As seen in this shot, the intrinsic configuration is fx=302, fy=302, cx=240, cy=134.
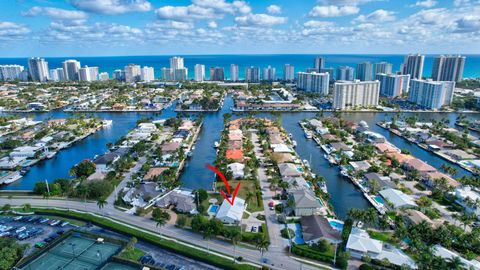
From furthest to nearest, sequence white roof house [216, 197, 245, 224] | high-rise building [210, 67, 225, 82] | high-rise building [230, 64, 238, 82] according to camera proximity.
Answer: high-rise building [210, 67, 225, 82] < high-rise building [230, 64, 238, 82] < white roof house [216, 197, 245, 224]

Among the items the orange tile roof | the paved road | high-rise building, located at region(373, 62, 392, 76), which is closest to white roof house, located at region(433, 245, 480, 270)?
the paved road

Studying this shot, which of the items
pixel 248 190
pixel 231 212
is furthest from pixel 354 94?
pixel 231 212

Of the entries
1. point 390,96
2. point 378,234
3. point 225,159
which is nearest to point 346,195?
point 378,234

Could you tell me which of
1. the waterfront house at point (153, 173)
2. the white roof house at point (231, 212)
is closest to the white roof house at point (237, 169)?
the white roof house at point (231, 212)

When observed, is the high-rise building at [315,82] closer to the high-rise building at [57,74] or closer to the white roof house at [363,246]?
the white roof house at [363,246]

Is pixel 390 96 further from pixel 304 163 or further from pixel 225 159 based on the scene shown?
pixel 225 159

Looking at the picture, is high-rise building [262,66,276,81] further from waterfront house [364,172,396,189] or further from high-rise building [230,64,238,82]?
waterfront house [364,172,396,189]

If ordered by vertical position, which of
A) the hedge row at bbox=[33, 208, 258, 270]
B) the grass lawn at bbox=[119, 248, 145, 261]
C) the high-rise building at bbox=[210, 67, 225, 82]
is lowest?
the grass lawn at bbox=[119, 248, 145, 261]
